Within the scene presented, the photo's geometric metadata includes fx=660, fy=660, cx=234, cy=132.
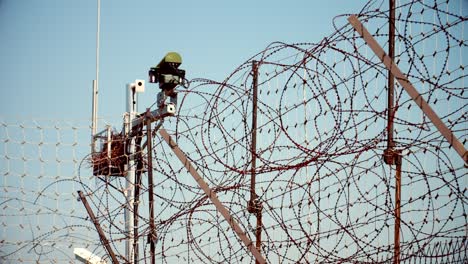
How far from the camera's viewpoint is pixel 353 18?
441cm

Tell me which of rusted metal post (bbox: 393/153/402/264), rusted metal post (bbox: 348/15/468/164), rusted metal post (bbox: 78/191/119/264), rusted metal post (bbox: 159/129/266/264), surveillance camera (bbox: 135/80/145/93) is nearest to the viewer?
rusted metal post (bbox: 348/15/468/164)

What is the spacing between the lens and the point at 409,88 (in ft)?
13.9

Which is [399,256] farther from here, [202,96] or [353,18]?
[202,96]

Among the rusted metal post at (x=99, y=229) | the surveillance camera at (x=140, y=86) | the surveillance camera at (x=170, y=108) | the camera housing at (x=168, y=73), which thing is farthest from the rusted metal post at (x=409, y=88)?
the surveillance camera at (x=140, y=86)

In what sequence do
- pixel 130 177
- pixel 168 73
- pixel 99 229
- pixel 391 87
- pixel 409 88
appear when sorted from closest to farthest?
pixel 409 88 < pixel 391 87 < pixel 99 229 < pixel 168 73 < pixel 130 177

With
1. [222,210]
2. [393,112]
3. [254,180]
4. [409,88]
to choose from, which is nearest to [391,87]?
[393,112]

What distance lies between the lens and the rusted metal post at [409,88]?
4.10 m

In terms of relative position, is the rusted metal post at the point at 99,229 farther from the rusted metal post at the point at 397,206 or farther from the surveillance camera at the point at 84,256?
the rusted metal post at the point at 397,206

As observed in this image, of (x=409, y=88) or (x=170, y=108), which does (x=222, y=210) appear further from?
(x=409, y=88)

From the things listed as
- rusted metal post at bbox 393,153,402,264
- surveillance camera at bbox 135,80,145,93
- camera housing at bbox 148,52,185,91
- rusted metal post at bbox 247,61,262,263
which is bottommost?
rusted metal post at bbox 393,153,402,264

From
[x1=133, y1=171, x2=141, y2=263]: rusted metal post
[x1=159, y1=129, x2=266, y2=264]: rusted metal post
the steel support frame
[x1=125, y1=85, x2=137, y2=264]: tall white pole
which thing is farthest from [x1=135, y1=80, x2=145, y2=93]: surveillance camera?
the steel support frame

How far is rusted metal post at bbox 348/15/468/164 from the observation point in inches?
161

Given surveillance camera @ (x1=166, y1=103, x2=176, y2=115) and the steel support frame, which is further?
surveillance camera @ (x1=166, y1=103, x2=176, y2=115)

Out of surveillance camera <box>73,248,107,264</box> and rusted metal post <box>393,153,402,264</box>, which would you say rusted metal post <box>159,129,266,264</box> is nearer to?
rusted metal post <box>393,153,402,264</box>
